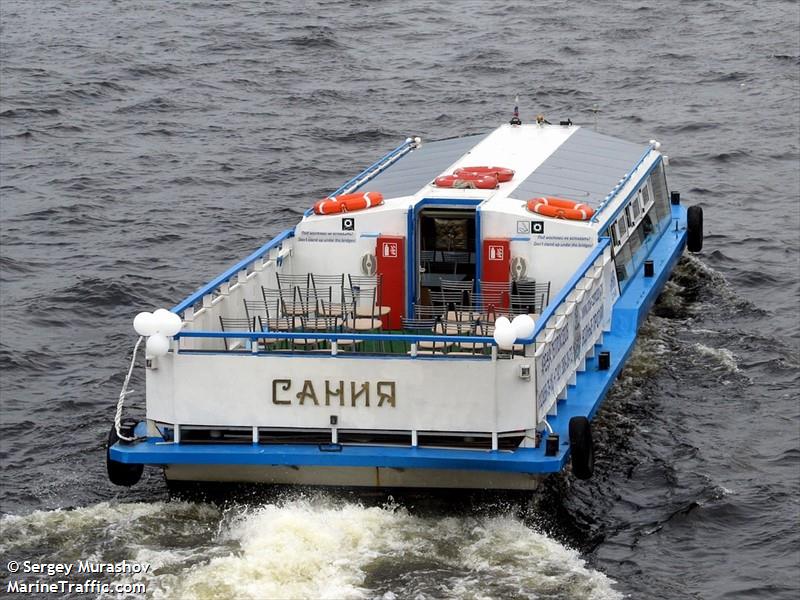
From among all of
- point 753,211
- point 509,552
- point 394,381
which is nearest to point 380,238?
point 394,381

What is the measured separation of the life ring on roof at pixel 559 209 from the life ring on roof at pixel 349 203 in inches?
83.4

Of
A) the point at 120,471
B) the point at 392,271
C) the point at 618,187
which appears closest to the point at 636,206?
the point at 618,187

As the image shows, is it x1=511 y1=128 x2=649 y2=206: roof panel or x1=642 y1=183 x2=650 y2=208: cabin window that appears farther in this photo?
x1=642 y1=183 x2=650 y2=208: cabin window

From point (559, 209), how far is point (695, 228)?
6.67 meters

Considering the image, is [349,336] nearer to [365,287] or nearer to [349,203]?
[365,287]

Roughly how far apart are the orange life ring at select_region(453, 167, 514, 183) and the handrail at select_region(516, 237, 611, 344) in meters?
2.26

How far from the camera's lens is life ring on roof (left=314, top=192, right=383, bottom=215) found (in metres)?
22.6

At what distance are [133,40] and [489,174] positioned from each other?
85.3ft

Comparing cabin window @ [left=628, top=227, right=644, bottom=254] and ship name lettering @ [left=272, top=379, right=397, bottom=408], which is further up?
ship name lettering @ [left=272, top=379, right=397, bottom=408]

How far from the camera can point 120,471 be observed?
18.7 metres

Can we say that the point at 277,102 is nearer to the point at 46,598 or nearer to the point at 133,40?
the point at 133,40

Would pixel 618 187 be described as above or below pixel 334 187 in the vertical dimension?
above

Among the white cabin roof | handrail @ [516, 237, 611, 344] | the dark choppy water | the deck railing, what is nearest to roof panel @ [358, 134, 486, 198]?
the white cabin roof

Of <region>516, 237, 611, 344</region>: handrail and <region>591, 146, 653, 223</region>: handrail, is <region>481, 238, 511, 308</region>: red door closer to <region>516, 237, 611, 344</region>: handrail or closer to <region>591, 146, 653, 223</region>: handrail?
<region>516, 237, 611, 344</region>: handrail
